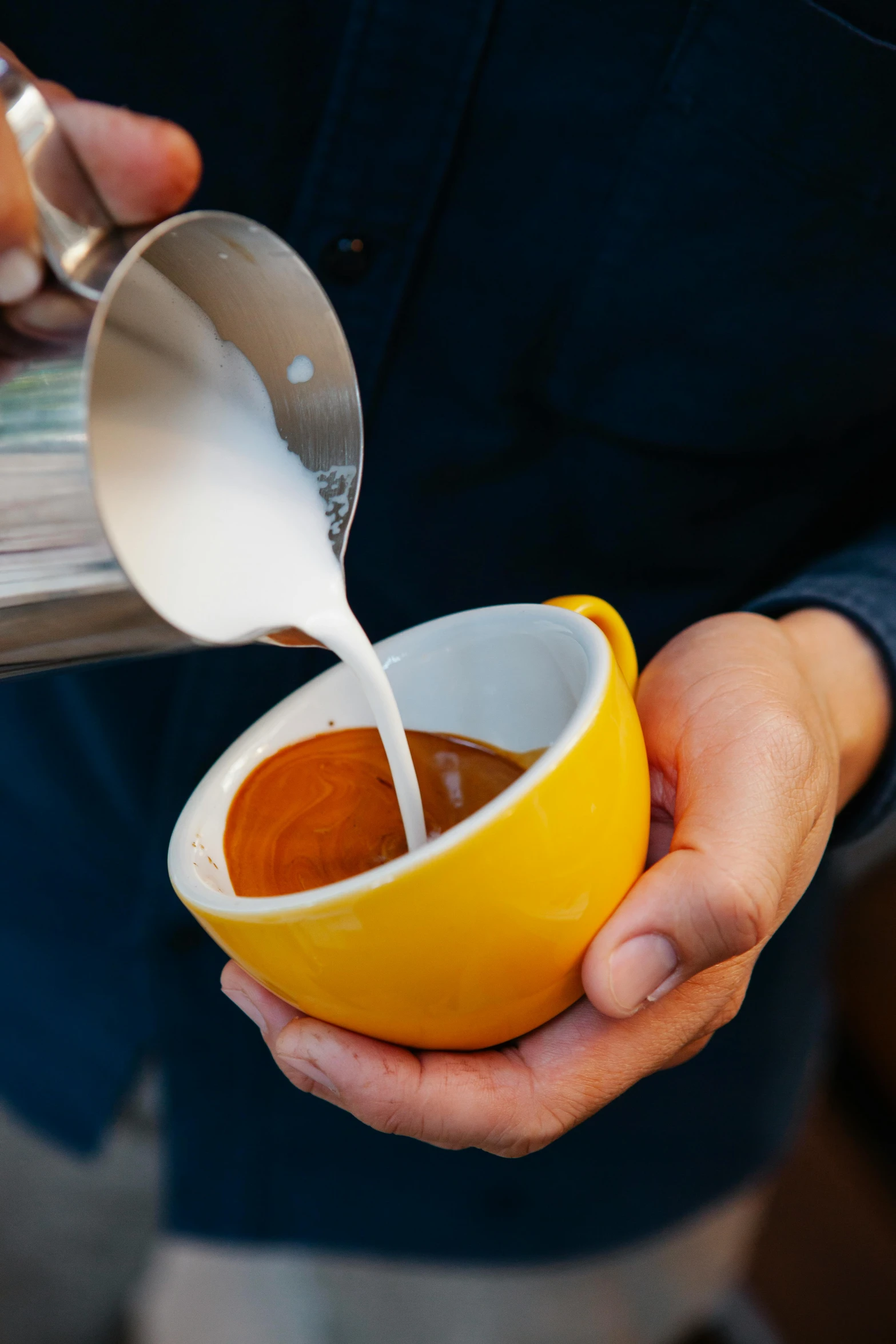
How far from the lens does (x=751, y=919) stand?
60cm

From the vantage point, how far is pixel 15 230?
0.40 m

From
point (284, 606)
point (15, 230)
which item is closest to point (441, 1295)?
point (284, 606)

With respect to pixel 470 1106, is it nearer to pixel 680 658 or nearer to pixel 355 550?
pixel 680 658

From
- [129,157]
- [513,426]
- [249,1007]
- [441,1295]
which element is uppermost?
[129,157]

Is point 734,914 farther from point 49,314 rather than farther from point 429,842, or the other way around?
point 49,314

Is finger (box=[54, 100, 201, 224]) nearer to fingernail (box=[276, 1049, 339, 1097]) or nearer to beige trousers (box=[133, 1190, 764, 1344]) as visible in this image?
fingernail (box=[276, 1049, 339, 1097])

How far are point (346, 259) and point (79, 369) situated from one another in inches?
17.0

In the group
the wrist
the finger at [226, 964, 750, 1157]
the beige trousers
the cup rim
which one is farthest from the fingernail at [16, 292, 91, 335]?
the beige trousers

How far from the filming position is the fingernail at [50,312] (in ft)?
1.36

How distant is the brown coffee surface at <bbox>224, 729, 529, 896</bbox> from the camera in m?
0.71

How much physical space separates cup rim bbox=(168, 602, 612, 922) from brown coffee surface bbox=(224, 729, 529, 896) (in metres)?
0.03

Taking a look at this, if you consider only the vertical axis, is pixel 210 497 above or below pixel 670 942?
above

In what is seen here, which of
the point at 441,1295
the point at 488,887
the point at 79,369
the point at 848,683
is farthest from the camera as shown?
the point at 441,1295

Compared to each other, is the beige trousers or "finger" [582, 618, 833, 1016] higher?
"finger" [582, 618, 833, 1016]
